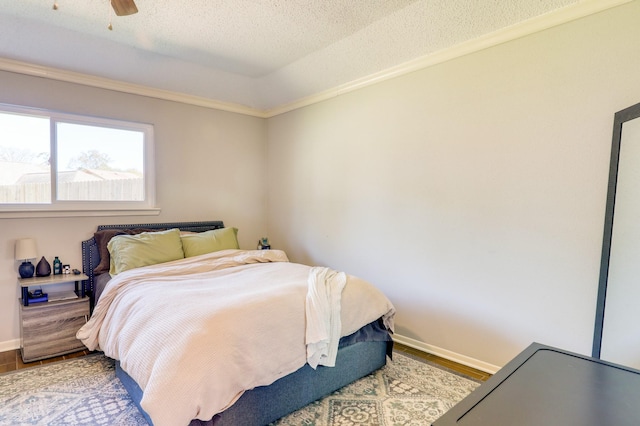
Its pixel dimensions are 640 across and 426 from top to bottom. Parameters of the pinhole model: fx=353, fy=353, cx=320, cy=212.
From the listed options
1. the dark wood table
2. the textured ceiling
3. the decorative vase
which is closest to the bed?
the decorative vase

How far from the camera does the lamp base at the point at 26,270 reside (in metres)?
3.06

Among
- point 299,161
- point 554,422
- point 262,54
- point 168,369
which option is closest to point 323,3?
point 262,54

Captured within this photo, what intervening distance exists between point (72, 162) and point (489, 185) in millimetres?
3777

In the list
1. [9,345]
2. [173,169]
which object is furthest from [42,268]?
[173,169]

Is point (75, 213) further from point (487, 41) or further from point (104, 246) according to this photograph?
point (487, 41)

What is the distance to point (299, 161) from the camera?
14.4 ft

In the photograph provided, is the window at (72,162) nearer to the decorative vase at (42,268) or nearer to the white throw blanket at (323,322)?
the decorative vase at (42,268)

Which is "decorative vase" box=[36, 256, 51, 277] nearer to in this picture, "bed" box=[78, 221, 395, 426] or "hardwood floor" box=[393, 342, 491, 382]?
"bed" box=[78, 221, 395, 426]

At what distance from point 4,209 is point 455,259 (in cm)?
383

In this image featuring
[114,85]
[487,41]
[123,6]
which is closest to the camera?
[123,6]

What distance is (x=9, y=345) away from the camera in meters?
3.10

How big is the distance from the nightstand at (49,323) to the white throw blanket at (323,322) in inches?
84.8

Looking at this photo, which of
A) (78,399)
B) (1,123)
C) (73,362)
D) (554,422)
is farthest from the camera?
(1,123)

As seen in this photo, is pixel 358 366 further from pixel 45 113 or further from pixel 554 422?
pixel 45 113
